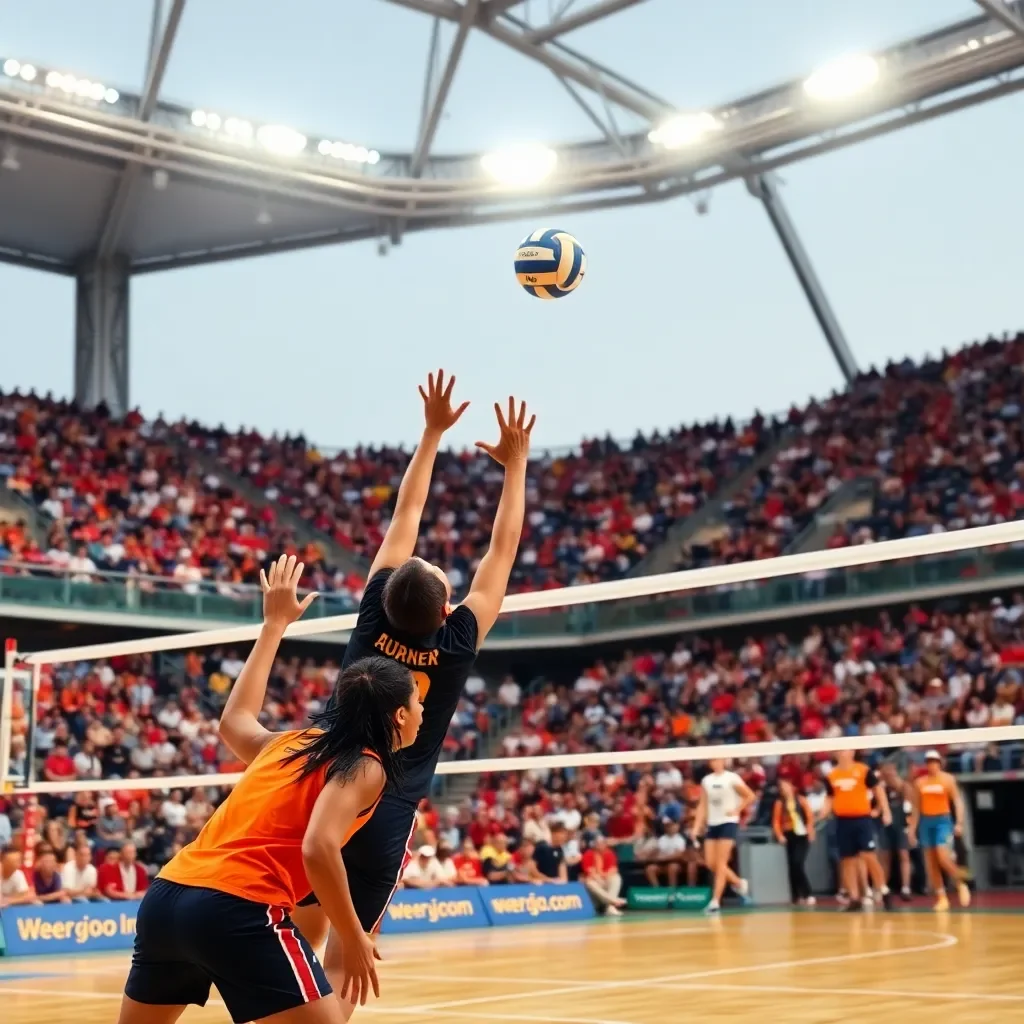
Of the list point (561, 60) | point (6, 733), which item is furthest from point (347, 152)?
point (6, 733)

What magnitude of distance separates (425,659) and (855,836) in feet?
45.3

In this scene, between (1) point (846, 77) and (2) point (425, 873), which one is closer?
(2) point (425, 873)

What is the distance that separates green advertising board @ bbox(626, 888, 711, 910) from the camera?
62.7ft

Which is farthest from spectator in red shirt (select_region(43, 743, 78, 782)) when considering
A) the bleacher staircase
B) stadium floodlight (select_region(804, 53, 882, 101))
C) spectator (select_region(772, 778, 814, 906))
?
stadium floodlight (select_region(804, 53, 882, 101))

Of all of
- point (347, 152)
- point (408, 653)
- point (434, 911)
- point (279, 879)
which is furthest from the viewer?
point (347, 152)

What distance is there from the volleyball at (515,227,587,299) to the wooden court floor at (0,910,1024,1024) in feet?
11.4

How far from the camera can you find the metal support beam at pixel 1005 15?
21.0 metres

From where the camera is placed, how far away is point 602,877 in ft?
63.0

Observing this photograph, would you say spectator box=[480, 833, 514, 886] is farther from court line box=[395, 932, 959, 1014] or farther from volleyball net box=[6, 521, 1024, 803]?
court line box=[395, 932, 959, 1014]

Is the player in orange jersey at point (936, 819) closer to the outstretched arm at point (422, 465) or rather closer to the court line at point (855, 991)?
the court line at point (855, 991)

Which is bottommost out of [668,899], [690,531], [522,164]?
[668,899]

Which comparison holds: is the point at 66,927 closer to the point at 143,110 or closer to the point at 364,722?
the point at 364,722

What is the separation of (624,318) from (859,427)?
15.9 metres

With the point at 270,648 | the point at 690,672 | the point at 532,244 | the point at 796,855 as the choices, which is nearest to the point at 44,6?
the point at 690,672
